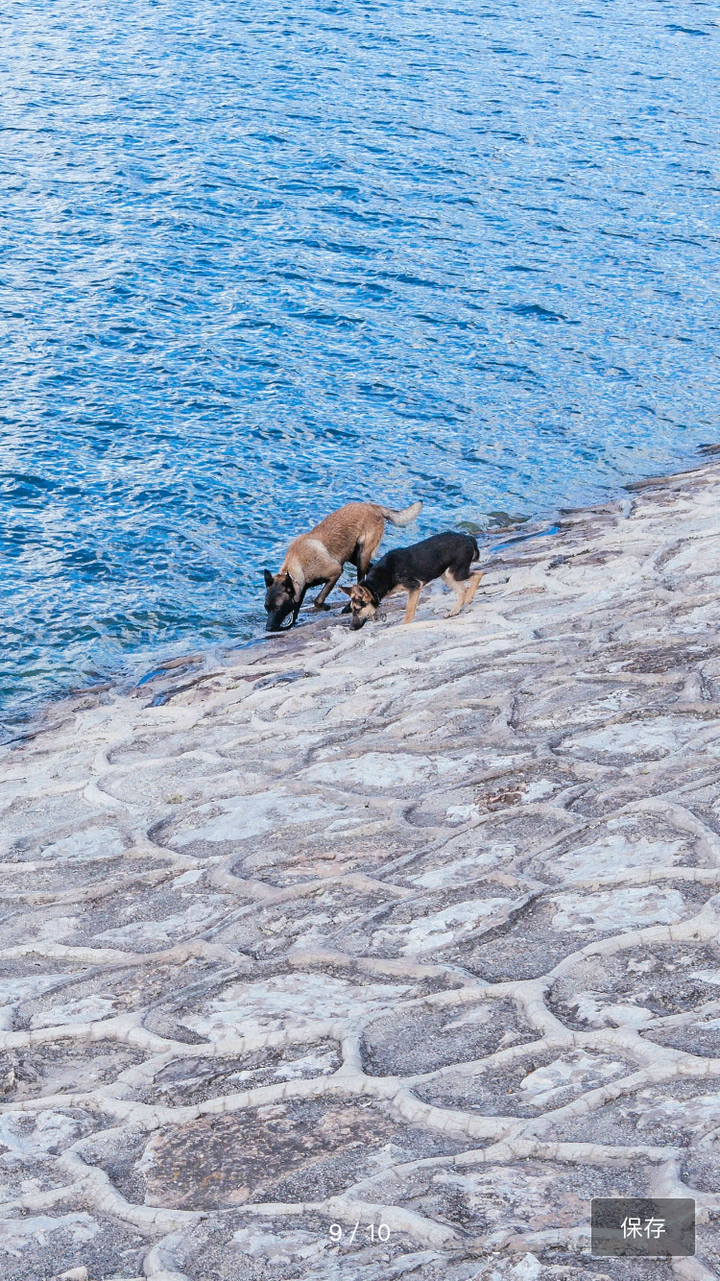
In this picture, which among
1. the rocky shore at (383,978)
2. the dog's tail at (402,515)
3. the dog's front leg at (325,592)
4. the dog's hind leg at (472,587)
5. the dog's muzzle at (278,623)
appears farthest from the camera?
the dog's front leg at (325,592)

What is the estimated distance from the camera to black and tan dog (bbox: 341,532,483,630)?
1027 centimetres

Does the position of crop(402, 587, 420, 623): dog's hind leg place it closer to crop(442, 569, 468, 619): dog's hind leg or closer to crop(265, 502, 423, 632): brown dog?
crop(442, 569, 468, 619): dog's hind leg

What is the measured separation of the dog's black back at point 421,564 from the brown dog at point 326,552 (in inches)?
46.9

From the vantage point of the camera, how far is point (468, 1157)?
345cm

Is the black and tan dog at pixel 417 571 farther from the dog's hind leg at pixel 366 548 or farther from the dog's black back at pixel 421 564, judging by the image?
the dog's hind leg at pixel 366 548

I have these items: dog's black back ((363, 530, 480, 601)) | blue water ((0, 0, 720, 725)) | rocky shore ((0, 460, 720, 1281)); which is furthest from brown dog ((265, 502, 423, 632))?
rocky shore ((0, 460, 720, 1281))

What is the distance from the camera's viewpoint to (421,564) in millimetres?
10250

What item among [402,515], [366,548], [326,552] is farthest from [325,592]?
[402,515]

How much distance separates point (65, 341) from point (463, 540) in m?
9.40

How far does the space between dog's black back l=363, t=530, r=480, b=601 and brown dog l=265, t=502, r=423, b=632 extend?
3.91 feet

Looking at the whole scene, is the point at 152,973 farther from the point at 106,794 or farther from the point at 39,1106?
the point at 106,794

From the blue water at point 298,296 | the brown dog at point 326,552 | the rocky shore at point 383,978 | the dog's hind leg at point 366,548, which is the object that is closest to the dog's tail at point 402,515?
the brown dog at point 326,552

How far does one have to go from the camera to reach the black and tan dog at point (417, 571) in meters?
10.3

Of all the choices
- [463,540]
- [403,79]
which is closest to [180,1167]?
[463,540]
